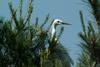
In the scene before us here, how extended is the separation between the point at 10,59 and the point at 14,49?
0.09 metres

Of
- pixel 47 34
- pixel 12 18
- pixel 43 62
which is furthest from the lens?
pixel 12 18

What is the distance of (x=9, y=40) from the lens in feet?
12.7

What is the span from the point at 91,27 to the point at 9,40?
32.3 inches

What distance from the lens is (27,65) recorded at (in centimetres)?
354

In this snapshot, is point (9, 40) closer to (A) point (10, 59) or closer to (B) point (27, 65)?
(A) point (10, 59)

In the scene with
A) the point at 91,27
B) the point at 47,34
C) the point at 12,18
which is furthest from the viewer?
the point at 12,18

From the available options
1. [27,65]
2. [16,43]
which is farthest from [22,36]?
[27,65]

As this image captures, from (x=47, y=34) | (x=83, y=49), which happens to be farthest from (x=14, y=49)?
(x=83, y=49)

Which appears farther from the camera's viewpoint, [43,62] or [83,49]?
[83,49]

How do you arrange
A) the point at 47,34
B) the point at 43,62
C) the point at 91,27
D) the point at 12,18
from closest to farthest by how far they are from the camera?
the point at 43,62, the point at 91,27, the point at 47,34, the point at 12,18

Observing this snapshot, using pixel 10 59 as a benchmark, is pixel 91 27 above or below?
above

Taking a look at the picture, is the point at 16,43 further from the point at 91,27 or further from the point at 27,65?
the point at 91,27

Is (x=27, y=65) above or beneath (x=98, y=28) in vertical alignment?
beneath

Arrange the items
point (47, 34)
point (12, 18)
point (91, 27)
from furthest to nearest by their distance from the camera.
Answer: point (12, 18)
point (47, 34)
point (91, 27)
